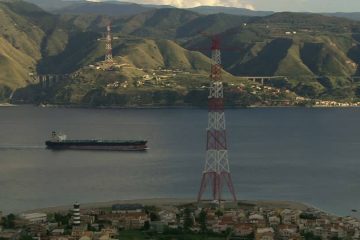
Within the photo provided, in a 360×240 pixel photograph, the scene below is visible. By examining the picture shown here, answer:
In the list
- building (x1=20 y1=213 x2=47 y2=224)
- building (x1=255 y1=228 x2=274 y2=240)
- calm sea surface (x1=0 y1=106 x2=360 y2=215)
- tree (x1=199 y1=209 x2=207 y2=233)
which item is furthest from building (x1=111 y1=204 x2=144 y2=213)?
building (x1=255 y1=228 x2=274 y2=240)

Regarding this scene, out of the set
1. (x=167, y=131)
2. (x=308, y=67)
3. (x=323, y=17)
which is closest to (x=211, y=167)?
(x=167, y=131)

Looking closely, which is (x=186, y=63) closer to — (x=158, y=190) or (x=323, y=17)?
(x=323, y=17)

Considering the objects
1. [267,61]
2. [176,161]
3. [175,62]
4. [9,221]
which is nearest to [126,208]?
[9,221]

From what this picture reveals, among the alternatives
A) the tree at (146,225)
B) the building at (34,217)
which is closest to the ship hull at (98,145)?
the building at (34,217)

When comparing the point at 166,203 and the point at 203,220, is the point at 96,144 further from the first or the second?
the point at 203,220

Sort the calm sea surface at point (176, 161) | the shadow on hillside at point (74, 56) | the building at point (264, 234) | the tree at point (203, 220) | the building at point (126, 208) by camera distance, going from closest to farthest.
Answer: the building at point (264, 234), the tree at point (203, 220), the building at point (126, 208), the calm sea surface at point (176, 161), the shadow on hillside at point (74, 56)

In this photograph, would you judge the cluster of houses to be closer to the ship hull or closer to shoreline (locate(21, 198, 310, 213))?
the ship hull

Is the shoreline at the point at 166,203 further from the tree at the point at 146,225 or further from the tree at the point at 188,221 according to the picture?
the tree at the point at 146,225
